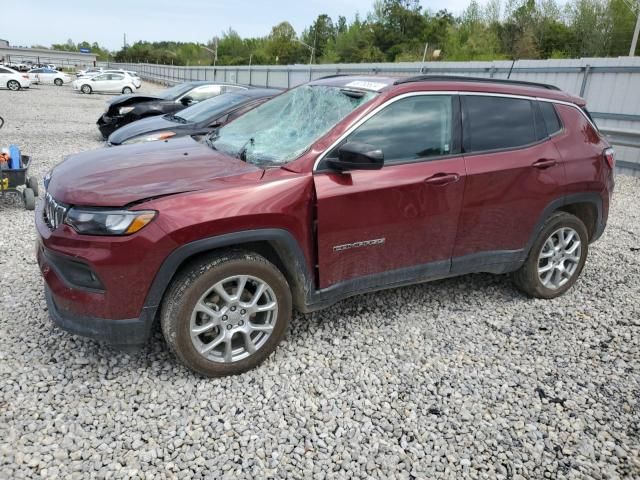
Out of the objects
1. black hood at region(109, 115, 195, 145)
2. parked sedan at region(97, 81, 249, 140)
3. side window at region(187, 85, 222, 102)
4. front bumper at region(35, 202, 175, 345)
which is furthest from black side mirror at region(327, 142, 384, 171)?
side window at region(187, 85, 222, 102)

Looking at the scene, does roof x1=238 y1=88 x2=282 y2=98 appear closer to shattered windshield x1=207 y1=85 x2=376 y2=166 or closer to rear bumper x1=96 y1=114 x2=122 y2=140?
rear bumper x1=96 y1=114 x2=122 y2=140

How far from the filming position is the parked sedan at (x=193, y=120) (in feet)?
24.5

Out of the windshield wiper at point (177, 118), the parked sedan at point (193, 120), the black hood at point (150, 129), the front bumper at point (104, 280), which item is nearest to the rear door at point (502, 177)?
the front bumper at point (104, 280)

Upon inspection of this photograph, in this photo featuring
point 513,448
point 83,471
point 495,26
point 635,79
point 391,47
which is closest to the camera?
point 83,471

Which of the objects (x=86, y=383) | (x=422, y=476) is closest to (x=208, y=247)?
(x=86, y=383)

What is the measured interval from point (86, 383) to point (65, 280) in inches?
26.2

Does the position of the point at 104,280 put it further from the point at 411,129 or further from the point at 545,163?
the point at 545,163

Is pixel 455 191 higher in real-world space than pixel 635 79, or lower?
lower

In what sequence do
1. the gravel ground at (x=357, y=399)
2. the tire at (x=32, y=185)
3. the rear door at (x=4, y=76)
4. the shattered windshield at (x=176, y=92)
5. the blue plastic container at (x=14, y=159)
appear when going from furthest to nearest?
the rear door at (x=4, y=76) < the shattered windshield at (x=176, y=92) < the tire at (x=32, y=185) < the blue plastic container at (x=14, y=159) < the gravel ground at (x=357, y=399)

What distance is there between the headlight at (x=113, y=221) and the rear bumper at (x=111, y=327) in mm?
472

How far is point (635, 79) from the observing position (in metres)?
10.2

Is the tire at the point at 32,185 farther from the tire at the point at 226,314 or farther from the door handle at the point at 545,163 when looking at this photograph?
the door handle at the point at 545,163

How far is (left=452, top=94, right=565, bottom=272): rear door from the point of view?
140 inches

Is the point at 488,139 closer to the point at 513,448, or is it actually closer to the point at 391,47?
the point at 513,448
